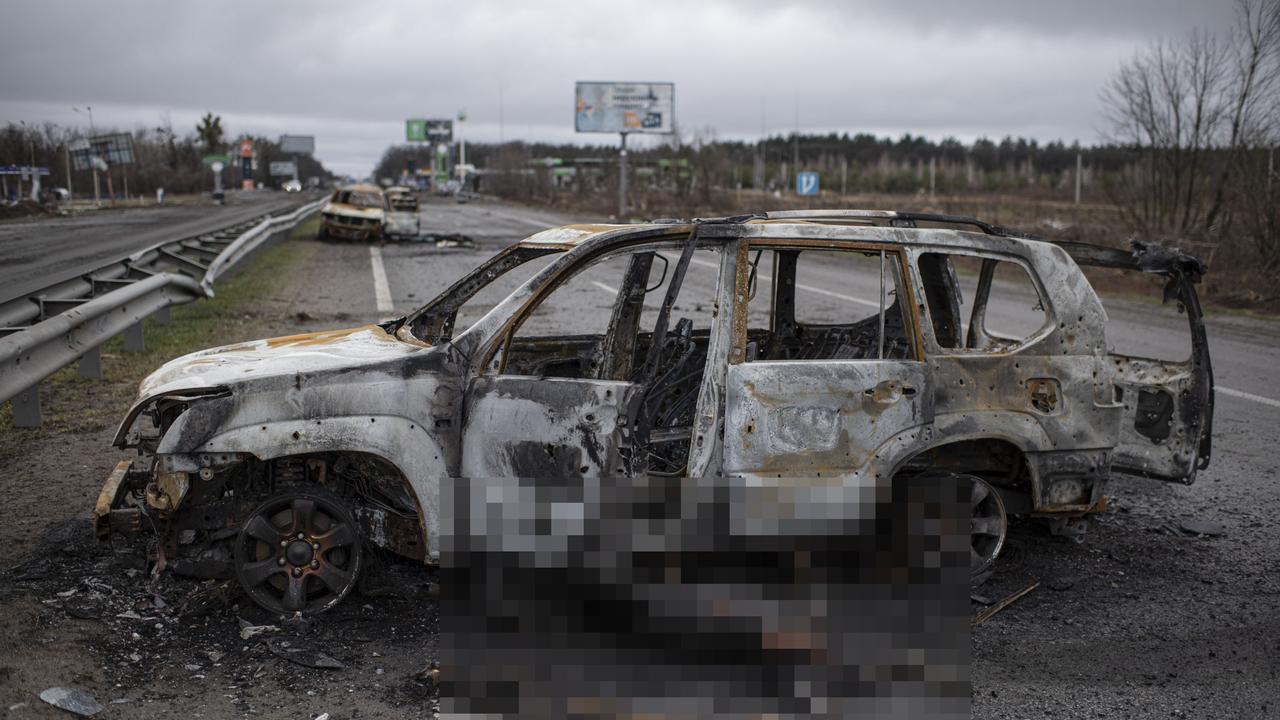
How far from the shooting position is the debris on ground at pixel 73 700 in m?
3.88

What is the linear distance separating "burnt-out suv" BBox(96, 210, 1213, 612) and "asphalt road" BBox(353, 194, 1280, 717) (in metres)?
0.42

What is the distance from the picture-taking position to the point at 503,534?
4414mm

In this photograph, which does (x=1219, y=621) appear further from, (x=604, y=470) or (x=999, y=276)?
(x=999, y=276)

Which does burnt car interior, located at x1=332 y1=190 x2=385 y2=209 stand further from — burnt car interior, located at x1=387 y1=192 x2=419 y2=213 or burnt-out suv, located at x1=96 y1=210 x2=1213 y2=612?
burnt-out suv, located at x1=96 y1=210 x2=1213 y2=612

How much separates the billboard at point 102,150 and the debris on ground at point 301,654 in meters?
57.7

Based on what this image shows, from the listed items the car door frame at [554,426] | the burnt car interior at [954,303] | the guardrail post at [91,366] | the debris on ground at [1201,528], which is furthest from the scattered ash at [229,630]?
the guardrail post at [91,366]

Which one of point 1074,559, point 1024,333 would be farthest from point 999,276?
point 1074,559

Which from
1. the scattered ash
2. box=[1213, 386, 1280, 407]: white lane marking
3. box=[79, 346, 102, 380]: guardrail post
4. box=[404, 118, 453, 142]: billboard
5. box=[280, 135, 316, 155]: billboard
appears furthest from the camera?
box=[280, 135, 316, 155]: billboard

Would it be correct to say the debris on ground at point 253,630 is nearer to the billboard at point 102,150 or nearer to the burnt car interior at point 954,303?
the burnt car interior at point 954,303

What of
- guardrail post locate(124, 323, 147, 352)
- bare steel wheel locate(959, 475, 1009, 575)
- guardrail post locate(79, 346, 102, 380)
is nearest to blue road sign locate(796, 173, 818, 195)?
guardrail post locate(124, 323, 147, 352)

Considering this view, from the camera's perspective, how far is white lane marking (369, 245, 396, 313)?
587 inches

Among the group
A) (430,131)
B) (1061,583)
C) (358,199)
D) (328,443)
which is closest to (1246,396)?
(1061,583)

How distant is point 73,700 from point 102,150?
6813cm

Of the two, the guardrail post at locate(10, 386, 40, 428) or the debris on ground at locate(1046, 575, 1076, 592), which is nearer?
the debris on ground at locate(1046, 575, 1076, 592)
